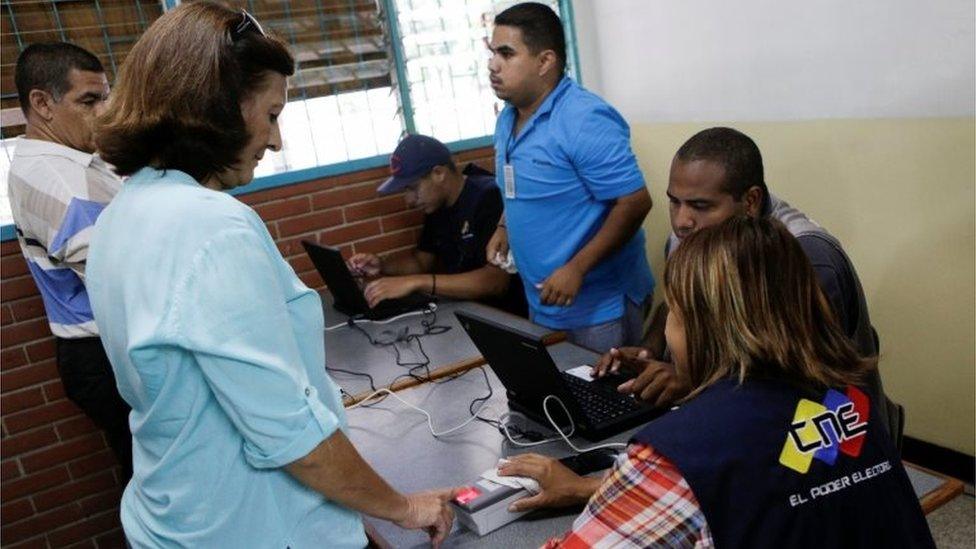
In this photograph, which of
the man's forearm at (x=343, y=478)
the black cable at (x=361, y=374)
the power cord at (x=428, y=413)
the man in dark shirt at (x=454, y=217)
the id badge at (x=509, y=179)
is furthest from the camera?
the man in dark shirt at (x=454, y=217)

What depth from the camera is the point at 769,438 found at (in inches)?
34.0

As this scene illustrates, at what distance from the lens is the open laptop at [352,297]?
8.20 ft

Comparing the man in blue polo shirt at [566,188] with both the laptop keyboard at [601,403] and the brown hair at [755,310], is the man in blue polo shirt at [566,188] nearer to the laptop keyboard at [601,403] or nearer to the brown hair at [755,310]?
the laptop keyboard at [601,403]

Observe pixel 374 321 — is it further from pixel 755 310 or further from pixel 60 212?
pixel 755 310

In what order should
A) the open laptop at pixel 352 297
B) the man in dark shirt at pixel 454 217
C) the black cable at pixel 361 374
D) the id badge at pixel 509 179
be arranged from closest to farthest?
the black cable at pixel 361 374 → the id badge at pixel 509 179 → the open laptop at pixel 352 297 → the man in dark shirt at pixel 454 217

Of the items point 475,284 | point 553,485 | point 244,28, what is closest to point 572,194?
point 475,284

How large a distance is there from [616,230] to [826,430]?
4.41 ft

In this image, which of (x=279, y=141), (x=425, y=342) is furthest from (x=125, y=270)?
(x=425, y=342)

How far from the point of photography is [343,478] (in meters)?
1.00

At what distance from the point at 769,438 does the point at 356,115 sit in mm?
2611

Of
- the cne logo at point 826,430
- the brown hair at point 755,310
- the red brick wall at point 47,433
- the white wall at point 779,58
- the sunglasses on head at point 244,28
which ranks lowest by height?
the red brick wall at point 47,433

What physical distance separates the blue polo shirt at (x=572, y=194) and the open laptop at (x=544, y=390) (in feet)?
2.36

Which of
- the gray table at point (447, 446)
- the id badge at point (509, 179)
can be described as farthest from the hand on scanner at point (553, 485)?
the id badge at point (509, 179)

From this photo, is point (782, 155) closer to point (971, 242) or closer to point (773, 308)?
point (971, 242)
